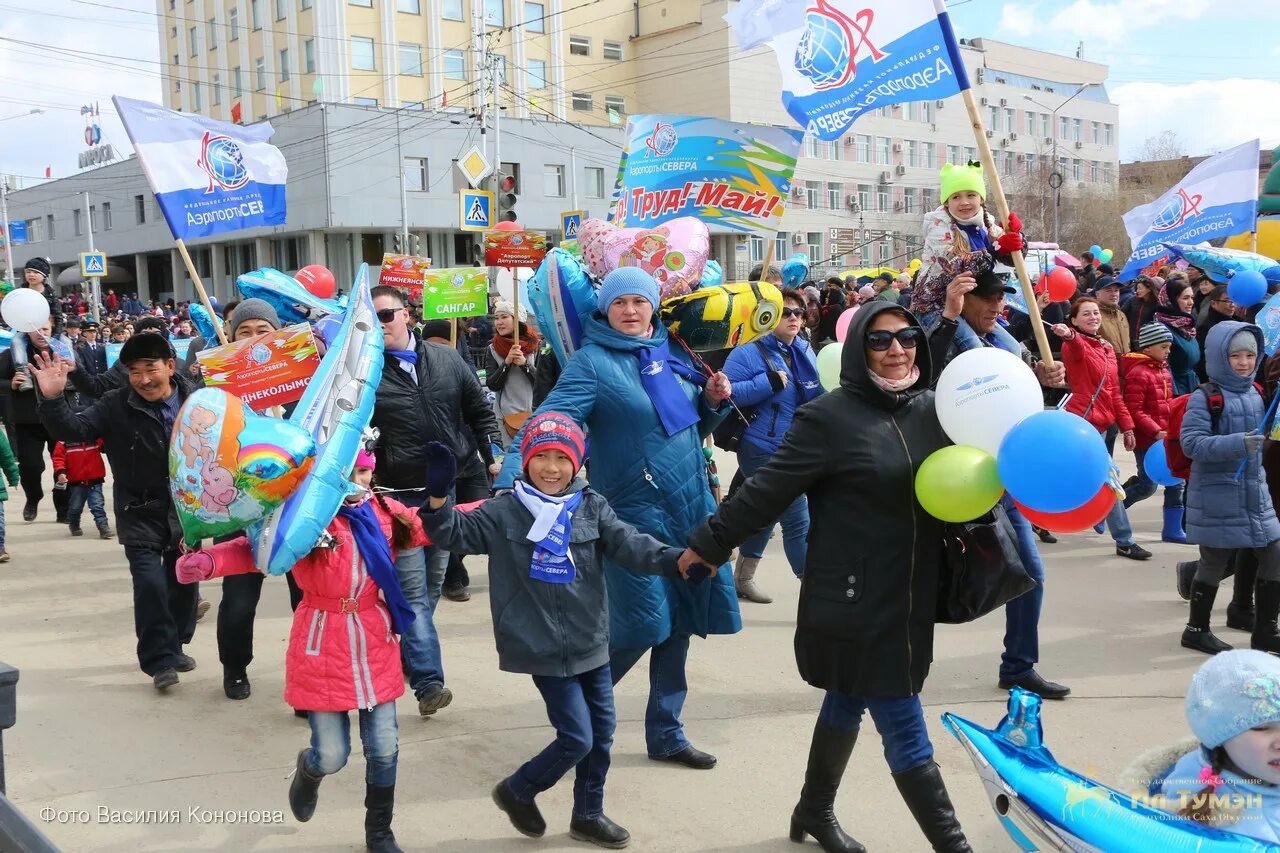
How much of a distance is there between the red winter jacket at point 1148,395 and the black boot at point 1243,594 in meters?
2.22

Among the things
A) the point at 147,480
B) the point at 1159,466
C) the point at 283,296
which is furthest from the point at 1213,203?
the point at 147,480

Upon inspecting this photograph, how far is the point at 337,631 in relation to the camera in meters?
3.93

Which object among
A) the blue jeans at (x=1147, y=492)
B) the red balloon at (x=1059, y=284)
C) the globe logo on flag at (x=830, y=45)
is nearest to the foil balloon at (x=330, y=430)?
the globe logo on flag at (x=830, y=45)

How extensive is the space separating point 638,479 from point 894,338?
1382 millimetres

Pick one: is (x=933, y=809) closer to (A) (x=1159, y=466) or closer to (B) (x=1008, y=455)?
(B) (x=1008, y=455)

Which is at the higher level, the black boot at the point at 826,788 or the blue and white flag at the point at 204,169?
the blue and white flag at the point at 204,169

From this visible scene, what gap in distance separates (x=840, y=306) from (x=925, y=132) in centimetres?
5025

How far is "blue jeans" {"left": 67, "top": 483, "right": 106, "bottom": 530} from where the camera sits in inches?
398

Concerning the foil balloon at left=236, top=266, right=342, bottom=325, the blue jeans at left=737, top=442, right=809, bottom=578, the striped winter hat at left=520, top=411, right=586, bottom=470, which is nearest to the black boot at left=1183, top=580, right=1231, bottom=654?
the blue jeans at left=737, top=442, right=809, bottom=578

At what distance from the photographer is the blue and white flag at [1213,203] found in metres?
10.3

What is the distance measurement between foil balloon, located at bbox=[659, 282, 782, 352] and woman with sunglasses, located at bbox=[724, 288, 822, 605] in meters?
1.76

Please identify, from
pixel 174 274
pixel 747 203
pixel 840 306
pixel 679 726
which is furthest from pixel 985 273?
pixel 174 274

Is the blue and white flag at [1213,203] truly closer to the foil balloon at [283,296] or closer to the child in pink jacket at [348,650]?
the foil balloon at [283,296]

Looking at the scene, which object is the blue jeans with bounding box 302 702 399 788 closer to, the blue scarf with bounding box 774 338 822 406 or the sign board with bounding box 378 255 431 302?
the blue scarf with bounding box 774 338 822 406
